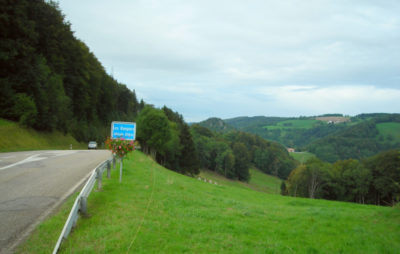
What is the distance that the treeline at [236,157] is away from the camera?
101 meters

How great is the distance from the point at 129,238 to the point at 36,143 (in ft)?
99.1

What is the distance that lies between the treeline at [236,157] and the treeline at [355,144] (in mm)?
31059

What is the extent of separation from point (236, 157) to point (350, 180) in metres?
53.4

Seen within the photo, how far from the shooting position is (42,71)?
31250 mm

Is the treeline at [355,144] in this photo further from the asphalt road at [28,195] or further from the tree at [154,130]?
the asphalt road at [28,195]

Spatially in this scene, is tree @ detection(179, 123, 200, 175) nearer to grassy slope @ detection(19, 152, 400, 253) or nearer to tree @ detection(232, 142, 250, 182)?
tree @ detection(232, 142, 250, 182)

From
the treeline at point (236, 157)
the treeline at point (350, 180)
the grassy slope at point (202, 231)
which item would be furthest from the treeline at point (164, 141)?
the grassy slope at point (202, 231)

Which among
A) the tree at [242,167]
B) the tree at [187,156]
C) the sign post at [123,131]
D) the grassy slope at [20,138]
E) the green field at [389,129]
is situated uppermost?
the green field at [389,129]

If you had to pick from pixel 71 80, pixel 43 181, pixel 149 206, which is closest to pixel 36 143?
pixel 71 80

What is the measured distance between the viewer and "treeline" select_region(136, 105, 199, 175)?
164ft

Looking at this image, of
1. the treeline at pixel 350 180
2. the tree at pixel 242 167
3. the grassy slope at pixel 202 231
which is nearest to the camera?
the grassy slope at pixel 202 231

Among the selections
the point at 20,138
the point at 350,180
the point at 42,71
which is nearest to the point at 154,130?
the point at 42,71

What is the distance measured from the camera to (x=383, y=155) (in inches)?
2291

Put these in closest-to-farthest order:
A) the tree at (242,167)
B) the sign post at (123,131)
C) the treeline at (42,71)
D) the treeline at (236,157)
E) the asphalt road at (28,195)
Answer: the asphalt road at (28,195), the sign post at (123,131), the treeline at (42,71), the treeline at (236,157), the tree at (242,167)
